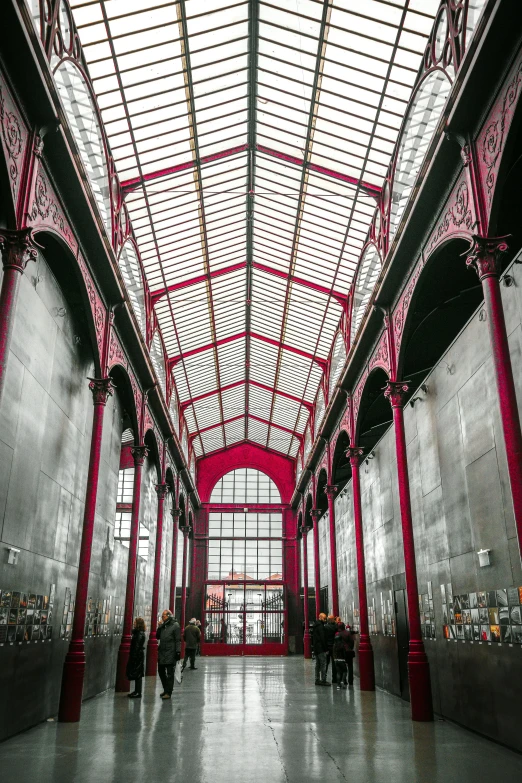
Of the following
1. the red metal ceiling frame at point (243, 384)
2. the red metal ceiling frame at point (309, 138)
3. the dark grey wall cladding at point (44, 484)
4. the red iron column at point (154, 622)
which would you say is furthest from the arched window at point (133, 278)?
the red metal ceiling frame at point (243, 384)

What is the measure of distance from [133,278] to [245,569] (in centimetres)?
2601

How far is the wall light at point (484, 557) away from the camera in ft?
32.3

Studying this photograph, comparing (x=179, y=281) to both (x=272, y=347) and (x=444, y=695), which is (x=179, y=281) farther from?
(x=444, y=695)

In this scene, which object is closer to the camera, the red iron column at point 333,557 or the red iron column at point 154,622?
the red iron column at point 154,622

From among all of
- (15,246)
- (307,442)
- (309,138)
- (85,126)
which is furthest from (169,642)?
(307,442)

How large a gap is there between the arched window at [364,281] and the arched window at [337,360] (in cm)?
173

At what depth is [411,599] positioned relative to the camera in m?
12.2

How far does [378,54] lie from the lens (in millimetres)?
11930

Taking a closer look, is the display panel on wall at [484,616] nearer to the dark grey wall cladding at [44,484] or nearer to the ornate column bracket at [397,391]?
the ornate column bracket at [397,391]

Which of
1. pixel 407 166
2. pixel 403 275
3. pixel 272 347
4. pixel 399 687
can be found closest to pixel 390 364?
pixel 403 275

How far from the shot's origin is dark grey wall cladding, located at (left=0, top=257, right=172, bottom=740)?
32.7ft

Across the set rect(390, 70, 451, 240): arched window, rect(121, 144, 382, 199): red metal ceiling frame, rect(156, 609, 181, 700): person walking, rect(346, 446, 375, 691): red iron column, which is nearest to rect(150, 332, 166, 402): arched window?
rect(121, 144, 382, 199): red metal ceiling frame

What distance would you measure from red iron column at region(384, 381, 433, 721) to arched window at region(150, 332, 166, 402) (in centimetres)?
1026

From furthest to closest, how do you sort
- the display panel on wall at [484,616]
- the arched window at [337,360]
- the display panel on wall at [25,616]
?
the arched window at [337,360] → the display panel on wall at [25,616] → the display panel on wall at [484,616]
